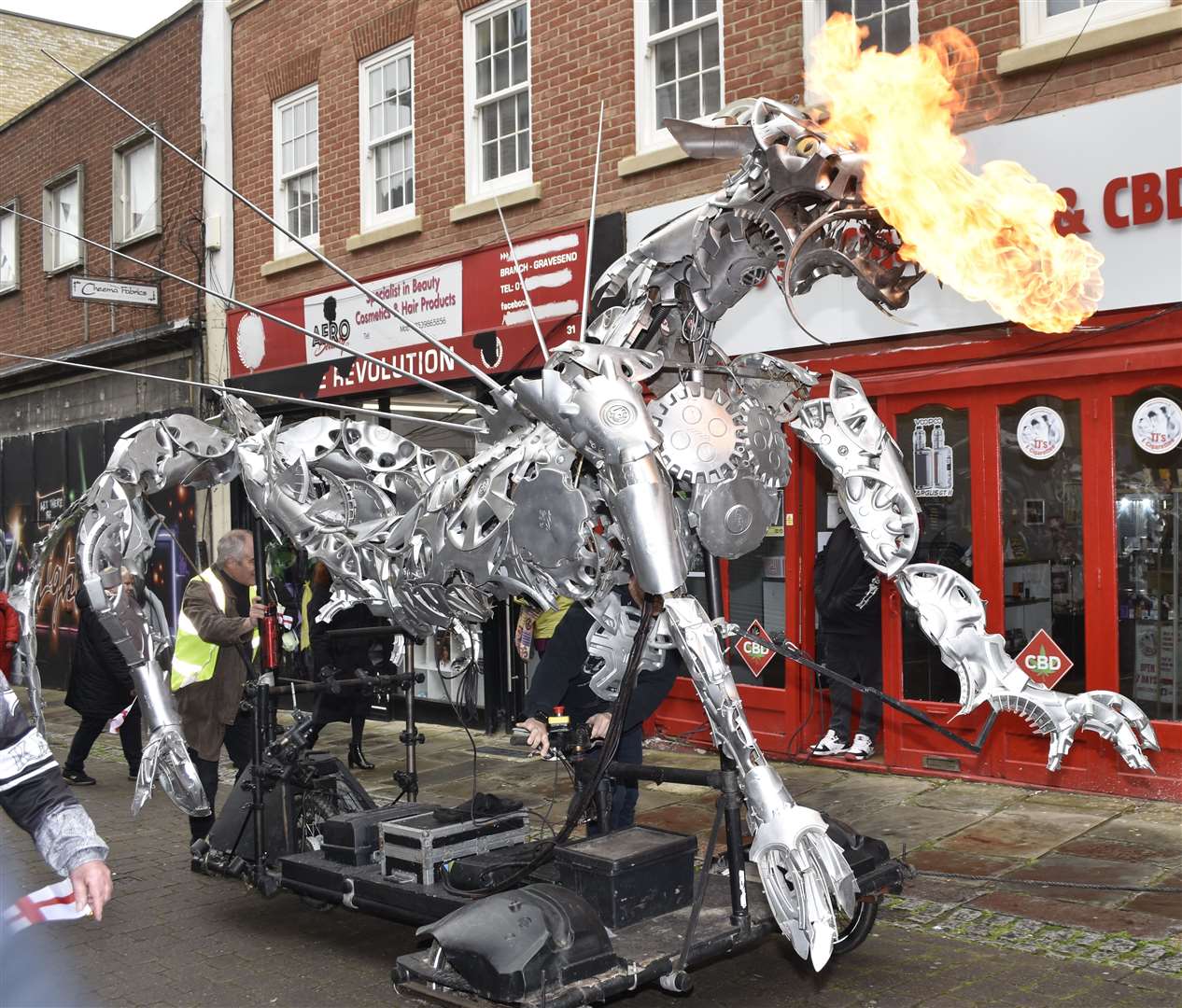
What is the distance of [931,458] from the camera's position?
9156mm

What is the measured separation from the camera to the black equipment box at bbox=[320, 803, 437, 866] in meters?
6.03

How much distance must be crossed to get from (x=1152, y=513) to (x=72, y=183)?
49.9ft

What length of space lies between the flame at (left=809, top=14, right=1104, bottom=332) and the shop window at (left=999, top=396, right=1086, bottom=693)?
3.70m

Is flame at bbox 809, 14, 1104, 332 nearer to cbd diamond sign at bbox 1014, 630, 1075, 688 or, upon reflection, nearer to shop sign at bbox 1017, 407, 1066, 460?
shop sign at bbox 1017, 407, 1066, 460

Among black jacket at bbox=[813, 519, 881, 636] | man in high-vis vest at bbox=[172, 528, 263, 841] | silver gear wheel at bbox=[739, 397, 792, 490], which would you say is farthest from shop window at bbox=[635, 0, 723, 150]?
silver gear wheel at bbox=[739, 397, 792, 490]

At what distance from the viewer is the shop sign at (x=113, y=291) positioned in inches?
526

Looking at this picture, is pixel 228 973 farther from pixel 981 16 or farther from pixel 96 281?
pixel 96 281

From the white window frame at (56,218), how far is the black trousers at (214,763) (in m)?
11.5

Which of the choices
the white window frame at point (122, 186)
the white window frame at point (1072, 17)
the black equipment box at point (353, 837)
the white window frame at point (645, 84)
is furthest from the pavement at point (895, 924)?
the white window frame at point (122, 186)

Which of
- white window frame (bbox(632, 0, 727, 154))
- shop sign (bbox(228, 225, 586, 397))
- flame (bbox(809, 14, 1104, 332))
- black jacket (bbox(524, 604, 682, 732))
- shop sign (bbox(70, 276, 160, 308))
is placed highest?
white window frame (bbox(632, 0, 727, 154))

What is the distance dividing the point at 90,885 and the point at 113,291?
1198 cm

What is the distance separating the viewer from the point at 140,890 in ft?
23.2

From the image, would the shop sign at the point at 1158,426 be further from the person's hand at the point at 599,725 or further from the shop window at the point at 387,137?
the shop window at the point at 387,137

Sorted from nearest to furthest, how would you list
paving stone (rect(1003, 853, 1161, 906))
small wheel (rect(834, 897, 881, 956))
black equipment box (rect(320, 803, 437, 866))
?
small wheel (rect(834, 897, 881, 956)) < black equipment box (rect(320, 803, 437, 866)) < paving stone (rect(1003, 853, 1161, 906))
